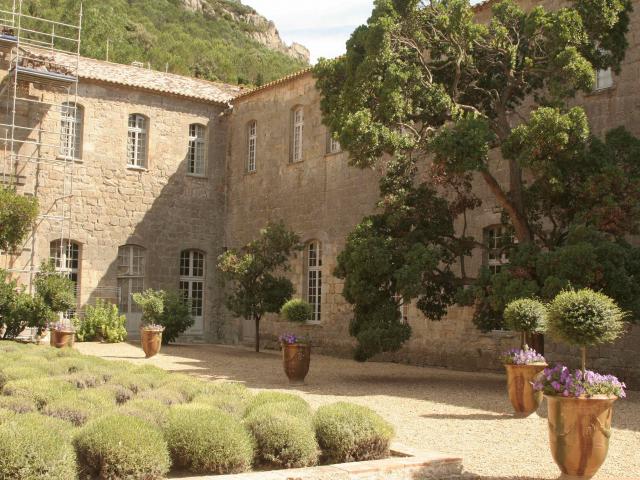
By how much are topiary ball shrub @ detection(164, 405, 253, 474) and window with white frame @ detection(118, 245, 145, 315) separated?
16270 mm

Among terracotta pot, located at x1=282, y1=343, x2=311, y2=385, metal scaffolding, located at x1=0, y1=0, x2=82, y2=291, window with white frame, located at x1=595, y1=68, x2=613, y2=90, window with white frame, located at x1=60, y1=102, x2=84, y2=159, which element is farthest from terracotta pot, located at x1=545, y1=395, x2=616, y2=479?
window with white frame, located at x1=60, y1=102, x2=84, y2=159

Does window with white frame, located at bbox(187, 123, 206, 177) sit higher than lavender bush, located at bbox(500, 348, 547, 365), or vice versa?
window with white frame, located at bbox(187, 123, 206, 177)

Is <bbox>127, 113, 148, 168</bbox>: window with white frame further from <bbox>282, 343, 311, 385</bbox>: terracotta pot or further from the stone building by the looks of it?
<bbox>282, 343, 311, 385</bbox>: terracotta pot

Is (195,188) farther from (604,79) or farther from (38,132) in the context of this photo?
(604,79)

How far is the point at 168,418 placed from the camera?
19.7 ft

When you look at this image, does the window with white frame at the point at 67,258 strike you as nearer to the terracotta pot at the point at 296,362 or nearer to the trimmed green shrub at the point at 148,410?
the terracotta pot at the point at 296,362

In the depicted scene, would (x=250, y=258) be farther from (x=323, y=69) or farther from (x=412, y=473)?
(x=412, y=473)

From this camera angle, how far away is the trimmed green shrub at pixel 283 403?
6457 millimetres

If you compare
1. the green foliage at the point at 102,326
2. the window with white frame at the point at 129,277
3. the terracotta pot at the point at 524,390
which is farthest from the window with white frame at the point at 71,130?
the terracotta pot at the point at 524,390

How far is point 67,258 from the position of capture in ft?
67.5

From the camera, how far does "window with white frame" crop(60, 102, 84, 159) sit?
67.4 ft

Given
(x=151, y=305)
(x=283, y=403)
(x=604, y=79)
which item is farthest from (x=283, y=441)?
(x=151, y=305)

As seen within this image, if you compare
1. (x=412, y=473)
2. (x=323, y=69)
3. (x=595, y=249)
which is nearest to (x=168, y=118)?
(x=323, y=69)

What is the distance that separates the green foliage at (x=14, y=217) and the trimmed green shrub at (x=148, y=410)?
11332mm
